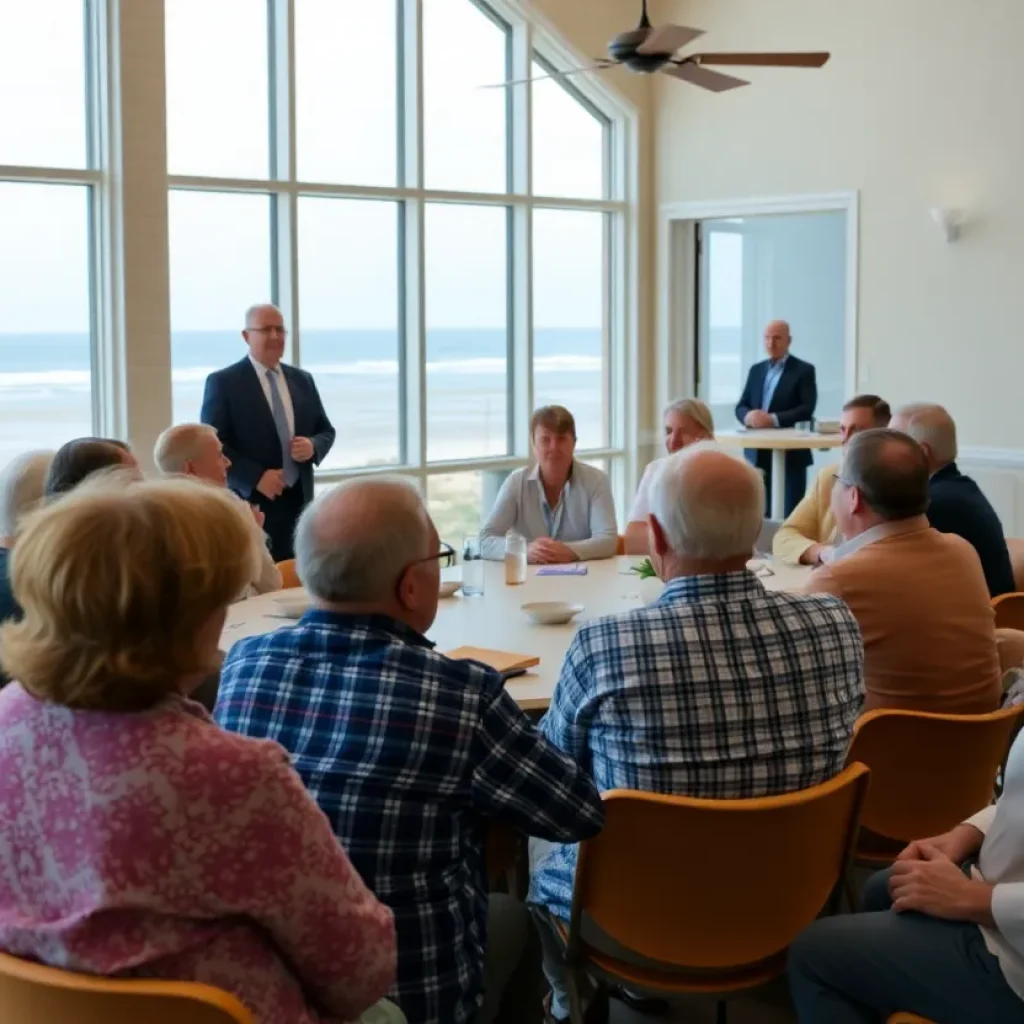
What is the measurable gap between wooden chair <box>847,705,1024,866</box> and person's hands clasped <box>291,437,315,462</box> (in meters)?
4.05

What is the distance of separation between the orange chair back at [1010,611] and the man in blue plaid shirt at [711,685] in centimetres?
148

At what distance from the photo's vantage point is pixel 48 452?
153 inches

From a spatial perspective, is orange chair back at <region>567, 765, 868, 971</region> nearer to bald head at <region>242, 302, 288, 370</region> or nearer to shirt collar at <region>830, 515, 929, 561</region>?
shirt collar at <region>830, 515, 929, 561</region>

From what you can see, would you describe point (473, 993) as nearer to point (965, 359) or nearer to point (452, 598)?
point (452, 598)

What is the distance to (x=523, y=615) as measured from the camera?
385cm

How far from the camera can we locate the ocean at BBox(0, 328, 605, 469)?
21.8 feet

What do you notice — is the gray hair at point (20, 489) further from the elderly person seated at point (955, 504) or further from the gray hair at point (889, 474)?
the elderly person seated at point (955, 504)

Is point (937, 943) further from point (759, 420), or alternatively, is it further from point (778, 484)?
point (759, 420)

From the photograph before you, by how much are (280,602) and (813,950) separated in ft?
6.90

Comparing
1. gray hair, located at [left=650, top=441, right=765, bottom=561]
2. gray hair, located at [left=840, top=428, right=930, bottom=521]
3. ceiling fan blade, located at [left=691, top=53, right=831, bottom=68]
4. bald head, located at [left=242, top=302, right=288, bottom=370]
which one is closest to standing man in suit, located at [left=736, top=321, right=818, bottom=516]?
ceiling fan blade, located at [left=691, top=53, right=831, bottom=68]

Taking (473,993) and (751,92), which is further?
(751,92)

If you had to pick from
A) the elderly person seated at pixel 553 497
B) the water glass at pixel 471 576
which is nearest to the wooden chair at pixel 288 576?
the water glass at pixel 471 576

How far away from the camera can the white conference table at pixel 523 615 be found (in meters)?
3.31

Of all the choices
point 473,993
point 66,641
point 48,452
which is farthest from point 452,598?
point 66,641
